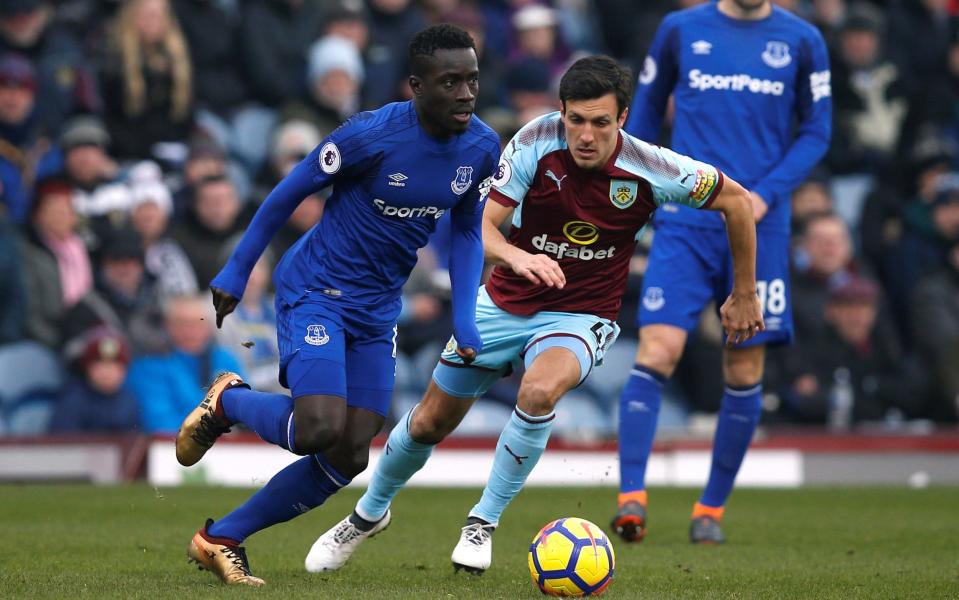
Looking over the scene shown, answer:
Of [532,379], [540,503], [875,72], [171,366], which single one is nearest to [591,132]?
[532,379]

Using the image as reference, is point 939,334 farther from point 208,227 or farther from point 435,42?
point 435,42

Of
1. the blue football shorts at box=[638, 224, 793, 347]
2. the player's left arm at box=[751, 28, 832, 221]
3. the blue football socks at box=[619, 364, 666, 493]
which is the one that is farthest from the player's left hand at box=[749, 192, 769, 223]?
the blue football socks at box=[619, 364, 666, 493]

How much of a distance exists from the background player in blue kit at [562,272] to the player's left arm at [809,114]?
61.1 inches

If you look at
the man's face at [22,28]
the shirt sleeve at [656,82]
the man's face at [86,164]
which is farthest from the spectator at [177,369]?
the shirt sleeve at [656,82]

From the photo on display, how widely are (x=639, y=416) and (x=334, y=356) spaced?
2508 millimetres

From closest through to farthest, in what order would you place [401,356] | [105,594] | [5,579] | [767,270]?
[105,594] < [5,579] < [767,270] < [401,356]

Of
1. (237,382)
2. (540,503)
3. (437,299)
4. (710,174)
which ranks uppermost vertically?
(710,174)

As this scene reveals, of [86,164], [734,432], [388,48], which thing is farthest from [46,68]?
[734,432]

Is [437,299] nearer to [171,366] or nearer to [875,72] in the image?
[171,366]

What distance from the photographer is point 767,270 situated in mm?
8445

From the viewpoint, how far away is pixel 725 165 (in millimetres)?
8469

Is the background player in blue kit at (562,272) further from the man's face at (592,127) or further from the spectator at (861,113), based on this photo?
the spectator at (861,113)

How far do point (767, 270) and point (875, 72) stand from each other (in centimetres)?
876

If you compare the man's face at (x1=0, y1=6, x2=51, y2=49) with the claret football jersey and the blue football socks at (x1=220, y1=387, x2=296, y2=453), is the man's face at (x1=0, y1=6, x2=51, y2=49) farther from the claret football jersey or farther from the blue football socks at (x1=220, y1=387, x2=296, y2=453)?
the blue football socks at (x1=220, y1=387, x2=296, y2=453)
